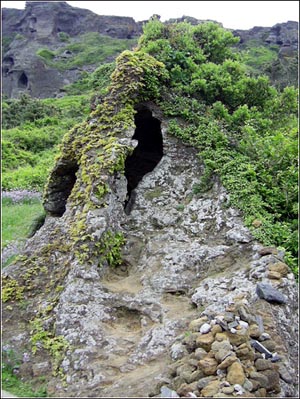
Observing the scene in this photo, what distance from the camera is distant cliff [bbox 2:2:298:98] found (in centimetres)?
7081

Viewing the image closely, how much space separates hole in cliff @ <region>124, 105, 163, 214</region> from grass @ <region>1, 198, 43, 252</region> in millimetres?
2981

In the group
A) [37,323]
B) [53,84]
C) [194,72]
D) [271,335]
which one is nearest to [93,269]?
[37,323]

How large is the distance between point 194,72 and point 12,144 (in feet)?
55.8

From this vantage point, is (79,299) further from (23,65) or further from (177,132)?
(23,65)

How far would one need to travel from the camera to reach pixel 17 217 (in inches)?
570

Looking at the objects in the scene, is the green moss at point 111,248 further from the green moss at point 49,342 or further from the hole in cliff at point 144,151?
the hole in cliff at point 144,151

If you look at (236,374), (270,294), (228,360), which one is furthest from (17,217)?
(236,374)

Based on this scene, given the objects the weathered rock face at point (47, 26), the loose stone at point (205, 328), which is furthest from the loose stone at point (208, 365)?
the weathered rock face at point (47, 26)

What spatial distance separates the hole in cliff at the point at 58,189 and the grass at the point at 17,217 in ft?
4.98

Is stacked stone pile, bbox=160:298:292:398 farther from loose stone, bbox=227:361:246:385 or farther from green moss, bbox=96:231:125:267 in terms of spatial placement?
green moss, bbox=96:231:125:267

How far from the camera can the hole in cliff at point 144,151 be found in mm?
12055

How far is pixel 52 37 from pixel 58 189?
303ft

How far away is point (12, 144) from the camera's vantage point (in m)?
27.1

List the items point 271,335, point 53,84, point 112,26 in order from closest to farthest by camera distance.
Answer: point 271,335, point 53,84, point 112,26
